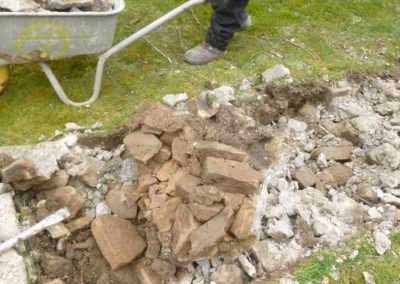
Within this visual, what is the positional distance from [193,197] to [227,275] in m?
0.48

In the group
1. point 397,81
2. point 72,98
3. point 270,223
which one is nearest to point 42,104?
point 72,98

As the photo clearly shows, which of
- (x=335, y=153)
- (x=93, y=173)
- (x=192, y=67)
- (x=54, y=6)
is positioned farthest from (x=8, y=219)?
(x=335, y=153)

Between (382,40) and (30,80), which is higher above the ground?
(382,40)

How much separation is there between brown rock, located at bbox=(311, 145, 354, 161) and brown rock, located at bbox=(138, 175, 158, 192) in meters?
1.35

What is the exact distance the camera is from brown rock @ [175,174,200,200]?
2.74 meters

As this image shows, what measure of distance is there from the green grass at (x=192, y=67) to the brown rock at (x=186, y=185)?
0.99 metres

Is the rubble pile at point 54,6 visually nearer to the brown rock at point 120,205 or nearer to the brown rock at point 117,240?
the brown rock at point 120,205

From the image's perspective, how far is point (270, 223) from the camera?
2953 millimetres

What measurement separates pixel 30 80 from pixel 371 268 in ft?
9.58

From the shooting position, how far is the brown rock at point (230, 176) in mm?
2730

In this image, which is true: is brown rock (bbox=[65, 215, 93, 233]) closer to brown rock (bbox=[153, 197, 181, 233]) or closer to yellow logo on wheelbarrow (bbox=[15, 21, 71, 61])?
brown rock (bbox=[153, 197, 181, 233])

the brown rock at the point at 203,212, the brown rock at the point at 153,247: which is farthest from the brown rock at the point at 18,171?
the brown rock at the point at 203,212

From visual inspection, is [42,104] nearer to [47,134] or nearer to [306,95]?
[47,134]

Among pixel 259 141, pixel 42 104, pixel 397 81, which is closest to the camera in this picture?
pixel 259 141
